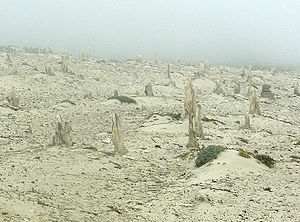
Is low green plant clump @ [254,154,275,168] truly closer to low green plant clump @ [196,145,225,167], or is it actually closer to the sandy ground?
the sandy ground

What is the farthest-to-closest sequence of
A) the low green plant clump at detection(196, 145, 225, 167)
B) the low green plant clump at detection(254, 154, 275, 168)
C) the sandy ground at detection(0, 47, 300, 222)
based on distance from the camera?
the low green plant clump at detection(254, 154, 275, 168) → the low green plant clump at detection(196, 145, 225, 167) → the sandy ground at detection(0, 47, 300, 222)

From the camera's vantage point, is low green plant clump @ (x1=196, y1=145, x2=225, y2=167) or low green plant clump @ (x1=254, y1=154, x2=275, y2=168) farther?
low green plant clump @ (x1=254, y1=154, x2=275, y2=168)

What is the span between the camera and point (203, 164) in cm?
1270

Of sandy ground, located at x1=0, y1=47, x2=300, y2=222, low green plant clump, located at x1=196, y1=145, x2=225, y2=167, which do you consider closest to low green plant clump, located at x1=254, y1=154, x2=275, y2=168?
sandy ground, located at x1=0, y1=47, x2=300, y2=222

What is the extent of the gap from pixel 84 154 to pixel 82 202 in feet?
15.6

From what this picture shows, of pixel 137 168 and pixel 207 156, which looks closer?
pixel 207 156

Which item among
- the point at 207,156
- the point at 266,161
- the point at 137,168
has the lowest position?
the point at 137,168

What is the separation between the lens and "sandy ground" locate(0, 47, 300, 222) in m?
8.78

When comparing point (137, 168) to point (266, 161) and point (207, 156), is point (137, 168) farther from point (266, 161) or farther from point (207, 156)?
point (266, 161)

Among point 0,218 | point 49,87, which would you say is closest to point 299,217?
point 0,218

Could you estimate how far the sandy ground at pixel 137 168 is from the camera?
28.8 ft

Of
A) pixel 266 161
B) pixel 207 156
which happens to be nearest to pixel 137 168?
pixel 207 156

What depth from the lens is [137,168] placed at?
12.9 m

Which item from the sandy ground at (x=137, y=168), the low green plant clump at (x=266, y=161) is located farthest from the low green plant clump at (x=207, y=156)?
the low green plant clump at (x=266, y=161)
